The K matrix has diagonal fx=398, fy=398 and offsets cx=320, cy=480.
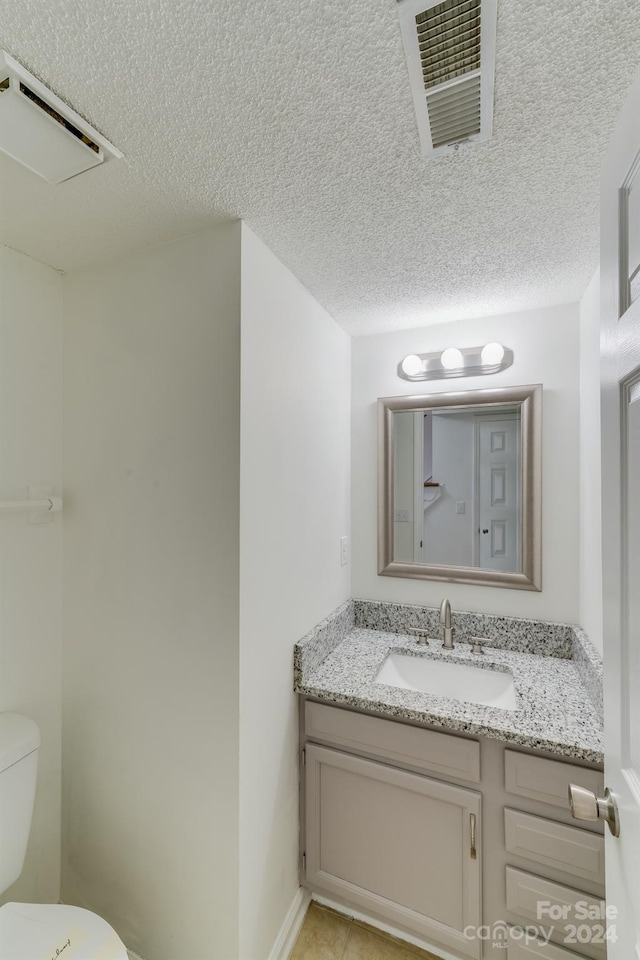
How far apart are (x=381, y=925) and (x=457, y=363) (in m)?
2.18

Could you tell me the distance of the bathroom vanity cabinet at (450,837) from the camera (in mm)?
1135

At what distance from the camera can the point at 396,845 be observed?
135 centimetres

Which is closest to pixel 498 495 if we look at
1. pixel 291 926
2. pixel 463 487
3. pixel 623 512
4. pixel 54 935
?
pixel 463 487

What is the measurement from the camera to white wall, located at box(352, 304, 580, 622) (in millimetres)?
1656

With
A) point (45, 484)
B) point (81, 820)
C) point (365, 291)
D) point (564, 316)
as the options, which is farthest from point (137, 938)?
point (564, 316)

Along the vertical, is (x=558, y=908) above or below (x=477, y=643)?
below

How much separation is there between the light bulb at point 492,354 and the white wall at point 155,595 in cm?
113

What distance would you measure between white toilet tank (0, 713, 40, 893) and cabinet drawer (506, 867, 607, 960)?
144 cm

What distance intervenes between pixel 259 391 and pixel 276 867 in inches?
61.3

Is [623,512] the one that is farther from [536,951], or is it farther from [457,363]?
[536,951]

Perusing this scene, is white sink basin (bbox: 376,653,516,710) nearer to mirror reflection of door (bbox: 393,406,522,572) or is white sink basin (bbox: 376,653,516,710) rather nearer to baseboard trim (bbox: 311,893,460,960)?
mirror reflection of door (bbox: 393,406,522,572)

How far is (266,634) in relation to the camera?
126 centimetres

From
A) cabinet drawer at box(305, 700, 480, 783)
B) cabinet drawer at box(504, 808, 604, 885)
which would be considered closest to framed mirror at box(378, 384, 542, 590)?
cabinet drawer at box(305, 700, 480, 783)

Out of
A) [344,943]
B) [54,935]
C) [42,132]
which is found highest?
[42,132]
